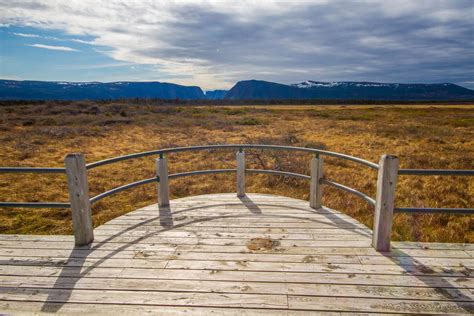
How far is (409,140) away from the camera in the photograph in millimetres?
19000

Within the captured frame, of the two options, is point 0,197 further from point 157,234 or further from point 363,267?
point 363,267

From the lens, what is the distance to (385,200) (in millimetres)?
3701

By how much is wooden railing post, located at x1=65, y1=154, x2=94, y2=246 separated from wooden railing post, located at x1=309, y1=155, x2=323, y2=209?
365 cm

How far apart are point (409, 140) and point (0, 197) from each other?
21.6 meters

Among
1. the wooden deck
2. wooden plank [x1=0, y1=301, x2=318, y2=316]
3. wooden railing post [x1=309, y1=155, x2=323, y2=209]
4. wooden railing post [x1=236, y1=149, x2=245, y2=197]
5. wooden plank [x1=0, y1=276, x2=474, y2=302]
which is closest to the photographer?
wooden plank [x1=0, y1=301, x2=318, y2=316]

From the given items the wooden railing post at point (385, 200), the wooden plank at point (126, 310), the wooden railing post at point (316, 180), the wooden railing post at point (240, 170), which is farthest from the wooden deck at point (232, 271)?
the wooden railing post at point (240, 170)

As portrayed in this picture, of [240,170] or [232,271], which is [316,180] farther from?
[232,271]

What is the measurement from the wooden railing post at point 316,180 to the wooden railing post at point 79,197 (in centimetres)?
365

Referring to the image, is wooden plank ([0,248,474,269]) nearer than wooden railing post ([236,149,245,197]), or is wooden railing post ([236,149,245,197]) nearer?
wooden plank ([0,248,474,269])

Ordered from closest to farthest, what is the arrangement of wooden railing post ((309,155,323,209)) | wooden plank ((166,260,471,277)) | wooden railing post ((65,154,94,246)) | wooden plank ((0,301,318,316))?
1. wooden plank ((0,301,318,316))
2. wooden plank ((166,260,471,277))
3. wooden railing post ((65,154,94,246))
4. wooden railing post ((309,155,323,209))

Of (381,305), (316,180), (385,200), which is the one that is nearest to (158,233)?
(316,180)

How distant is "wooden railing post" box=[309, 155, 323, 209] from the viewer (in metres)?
5.07

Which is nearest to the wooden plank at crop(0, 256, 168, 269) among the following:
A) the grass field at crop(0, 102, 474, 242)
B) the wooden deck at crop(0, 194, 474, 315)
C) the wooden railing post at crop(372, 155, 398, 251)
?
the wooden deck at crop(0, 194, 474, 315)

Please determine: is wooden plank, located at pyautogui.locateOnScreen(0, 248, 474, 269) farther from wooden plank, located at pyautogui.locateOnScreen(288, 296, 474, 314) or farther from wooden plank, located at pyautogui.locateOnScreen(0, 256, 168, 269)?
wooden plank, located at pyautogui.locateOnScreen(288, 296, 474, 314)
